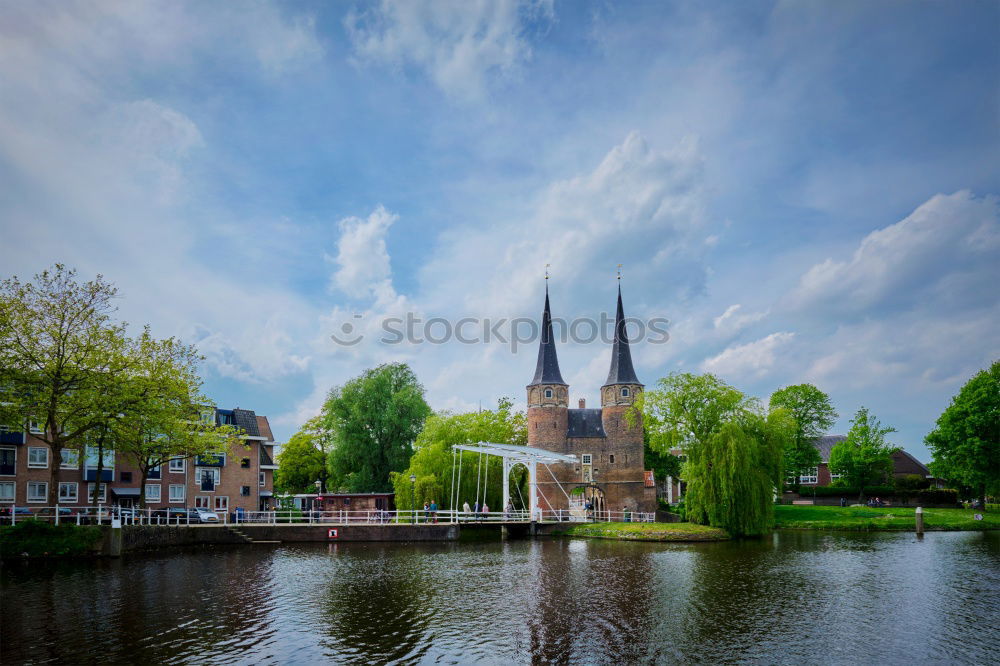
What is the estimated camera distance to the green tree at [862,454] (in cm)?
6053

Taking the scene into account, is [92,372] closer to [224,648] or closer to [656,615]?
[224,648]

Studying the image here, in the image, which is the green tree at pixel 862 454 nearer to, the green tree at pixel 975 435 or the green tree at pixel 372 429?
the green tree at pixel 975 435

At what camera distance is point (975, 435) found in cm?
4941

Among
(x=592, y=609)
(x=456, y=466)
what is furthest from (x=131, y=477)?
(x=592, y=609)

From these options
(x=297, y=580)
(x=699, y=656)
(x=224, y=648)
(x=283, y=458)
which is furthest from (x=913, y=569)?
(x=283, y=458)

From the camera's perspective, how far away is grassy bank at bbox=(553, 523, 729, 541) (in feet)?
124

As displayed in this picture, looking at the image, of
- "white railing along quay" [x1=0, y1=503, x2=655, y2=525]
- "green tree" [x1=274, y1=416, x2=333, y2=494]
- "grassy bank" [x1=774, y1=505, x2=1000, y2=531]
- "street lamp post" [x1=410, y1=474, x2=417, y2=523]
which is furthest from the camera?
"green tree" [x1=274, y1=416, x2=333, y2=494]

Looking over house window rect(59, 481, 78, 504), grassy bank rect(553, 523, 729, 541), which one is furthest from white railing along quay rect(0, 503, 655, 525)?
grassy bank rect(553, 523, 729, 541)

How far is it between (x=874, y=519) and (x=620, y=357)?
2104cm

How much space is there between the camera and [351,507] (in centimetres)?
4681

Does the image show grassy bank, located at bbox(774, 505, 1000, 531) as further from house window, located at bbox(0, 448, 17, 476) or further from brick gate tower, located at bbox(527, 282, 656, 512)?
house window, located at bbox(0, 448, 17, 476)

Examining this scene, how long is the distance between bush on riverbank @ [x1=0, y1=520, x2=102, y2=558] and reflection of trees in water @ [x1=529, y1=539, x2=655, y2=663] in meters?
18.9

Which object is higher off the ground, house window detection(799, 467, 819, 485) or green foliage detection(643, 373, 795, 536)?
green foliage detection(643, 373, 795, 536)

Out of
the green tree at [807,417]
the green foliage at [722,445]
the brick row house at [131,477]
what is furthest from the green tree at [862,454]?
→ the brick row house at [131,477]
